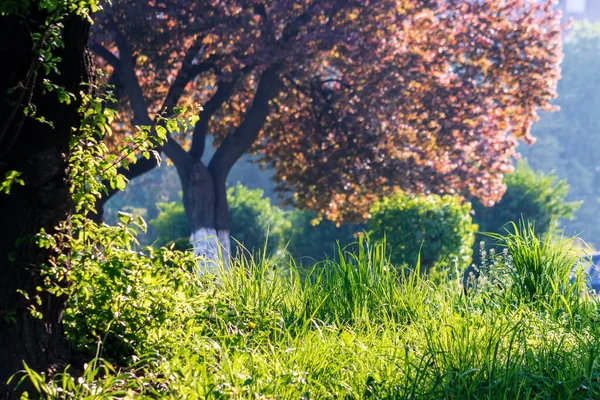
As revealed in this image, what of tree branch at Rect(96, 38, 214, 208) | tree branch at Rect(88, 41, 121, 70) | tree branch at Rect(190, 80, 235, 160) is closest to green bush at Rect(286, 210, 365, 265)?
tree branch at Rect(190, 80, 235, 160)

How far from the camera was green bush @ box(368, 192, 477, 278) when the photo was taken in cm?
1306

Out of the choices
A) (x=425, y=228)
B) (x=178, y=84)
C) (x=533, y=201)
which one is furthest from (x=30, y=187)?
(x=533, y=201)

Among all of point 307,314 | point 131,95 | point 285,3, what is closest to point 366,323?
point 307,314

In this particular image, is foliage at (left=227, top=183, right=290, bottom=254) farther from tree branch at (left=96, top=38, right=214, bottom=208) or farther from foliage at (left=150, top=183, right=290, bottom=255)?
tree branch at (left=96, top=38, right=214, bottom=208)

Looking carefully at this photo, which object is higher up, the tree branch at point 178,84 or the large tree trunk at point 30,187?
the tree branch at point 178,84

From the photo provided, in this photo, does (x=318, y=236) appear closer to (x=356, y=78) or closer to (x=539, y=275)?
(x=356, y=78)

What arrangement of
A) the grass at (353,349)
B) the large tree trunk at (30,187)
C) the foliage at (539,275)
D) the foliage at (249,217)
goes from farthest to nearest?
the foliage at (249,217)
the foliage at (539,275)
the large tree trunk at (30,187)
the grass at (353,349)

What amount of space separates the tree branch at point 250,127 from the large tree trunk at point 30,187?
314 inches

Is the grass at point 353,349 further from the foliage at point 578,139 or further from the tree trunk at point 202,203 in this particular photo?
the foliage at point 578,139

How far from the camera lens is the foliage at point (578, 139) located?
44.9 meters

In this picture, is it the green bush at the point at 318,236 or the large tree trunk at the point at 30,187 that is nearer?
the large tree trunk at the point at 30,187

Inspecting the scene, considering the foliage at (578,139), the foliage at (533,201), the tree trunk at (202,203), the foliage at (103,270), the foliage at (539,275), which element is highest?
the foliage at (578,139)

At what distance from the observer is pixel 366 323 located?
471cm

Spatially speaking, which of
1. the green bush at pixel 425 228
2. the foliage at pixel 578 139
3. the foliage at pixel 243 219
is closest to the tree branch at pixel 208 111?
the green bush at pixel 425 228
